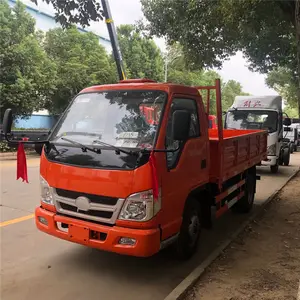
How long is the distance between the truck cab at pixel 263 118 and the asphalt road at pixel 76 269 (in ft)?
22.0

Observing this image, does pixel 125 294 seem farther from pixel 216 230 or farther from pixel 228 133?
pixel 228 133

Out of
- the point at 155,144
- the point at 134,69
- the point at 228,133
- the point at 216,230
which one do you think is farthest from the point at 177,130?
the point at 134,69

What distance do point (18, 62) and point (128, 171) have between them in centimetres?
1577

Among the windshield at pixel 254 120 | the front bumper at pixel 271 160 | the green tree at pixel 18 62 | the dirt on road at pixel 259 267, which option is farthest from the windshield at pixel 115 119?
the green tree at pixel 18 62

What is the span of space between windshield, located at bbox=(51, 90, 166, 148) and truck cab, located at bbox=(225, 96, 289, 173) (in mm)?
8499

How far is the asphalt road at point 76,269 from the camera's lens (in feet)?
11.6

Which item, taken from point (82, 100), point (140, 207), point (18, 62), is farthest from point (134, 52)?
point (140, 207)

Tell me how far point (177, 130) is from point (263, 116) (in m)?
9.13

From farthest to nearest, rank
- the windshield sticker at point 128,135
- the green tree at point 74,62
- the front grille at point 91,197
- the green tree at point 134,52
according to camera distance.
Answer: the green tree at point 134,52 < the green tree at point 74,62 < the windshield sticker at point 128,135 < the front grille at point 91,197

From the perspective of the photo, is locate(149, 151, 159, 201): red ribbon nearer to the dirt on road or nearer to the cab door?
the cab door

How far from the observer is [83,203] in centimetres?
360

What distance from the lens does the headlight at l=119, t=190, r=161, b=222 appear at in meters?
3.38

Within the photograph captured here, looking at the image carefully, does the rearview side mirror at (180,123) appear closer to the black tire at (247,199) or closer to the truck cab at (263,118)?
the black tire at (247,199)

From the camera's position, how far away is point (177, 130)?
3.51m
